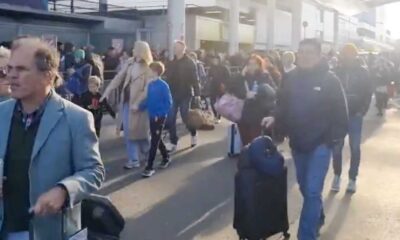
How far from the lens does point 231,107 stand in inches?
329

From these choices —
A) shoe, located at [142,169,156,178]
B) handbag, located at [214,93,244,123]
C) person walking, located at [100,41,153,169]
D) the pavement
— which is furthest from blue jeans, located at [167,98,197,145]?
shoe, located at [142,169,156,178]

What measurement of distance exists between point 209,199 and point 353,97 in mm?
2205

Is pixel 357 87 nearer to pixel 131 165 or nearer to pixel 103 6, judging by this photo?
pixel 131 165

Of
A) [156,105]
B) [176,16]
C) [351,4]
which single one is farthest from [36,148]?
[351,4]

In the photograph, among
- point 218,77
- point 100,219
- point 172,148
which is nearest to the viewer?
point 100,219

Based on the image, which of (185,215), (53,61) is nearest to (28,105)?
(53,61)

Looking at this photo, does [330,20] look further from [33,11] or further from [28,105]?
[28,105]

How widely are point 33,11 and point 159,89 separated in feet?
44.2

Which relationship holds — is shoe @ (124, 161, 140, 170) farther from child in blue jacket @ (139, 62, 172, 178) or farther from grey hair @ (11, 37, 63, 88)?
grey hair @ (11, 37, 63, 88)

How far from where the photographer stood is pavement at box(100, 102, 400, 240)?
5.69m

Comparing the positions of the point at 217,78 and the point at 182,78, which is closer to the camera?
the point at 182,78

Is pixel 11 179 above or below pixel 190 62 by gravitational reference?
below

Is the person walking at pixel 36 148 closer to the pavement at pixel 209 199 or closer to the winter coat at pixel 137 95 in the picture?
the pavement at pixel 209 199

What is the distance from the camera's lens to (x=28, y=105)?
259 centimetres
